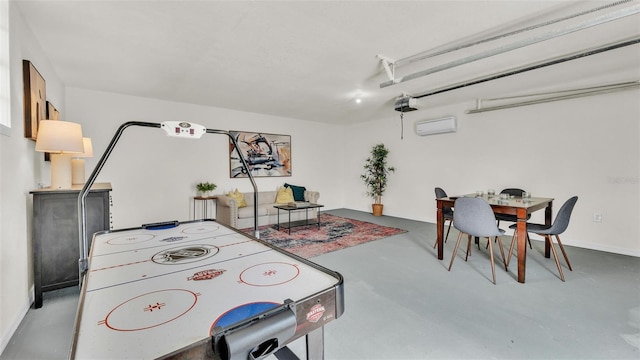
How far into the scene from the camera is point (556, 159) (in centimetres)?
399

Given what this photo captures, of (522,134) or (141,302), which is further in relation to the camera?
(522,134)

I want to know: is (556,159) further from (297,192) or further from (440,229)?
(297,192)

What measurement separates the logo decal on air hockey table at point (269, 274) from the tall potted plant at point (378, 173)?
17.0 feet

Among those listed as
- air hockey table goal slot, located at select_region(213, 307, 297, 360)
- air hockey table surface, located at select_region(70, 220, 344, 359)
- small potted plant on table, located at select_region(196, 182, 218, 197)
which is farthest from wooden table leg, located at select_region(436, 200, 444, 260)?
small potted plant on table, located at select_region(196, 182, 218, 197)

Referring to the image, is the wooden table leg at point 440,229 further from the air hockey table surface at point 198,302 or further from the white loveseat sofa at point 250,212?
the white loveseat sofa at point 250,212

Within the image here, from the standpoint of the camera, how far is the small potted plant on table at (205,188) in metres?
4.80

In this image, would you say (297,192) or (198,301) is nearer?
(198,301)

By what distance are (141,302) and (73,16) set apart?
2.54m

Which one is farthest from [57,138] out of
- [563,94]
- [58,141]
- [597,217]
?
[597,217]

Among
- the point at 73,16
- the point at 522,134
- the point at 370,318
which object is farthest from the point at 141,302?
the point at 522,134

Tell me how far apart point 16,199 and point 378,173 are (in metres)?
5.69

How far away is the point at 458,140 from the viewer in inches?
200

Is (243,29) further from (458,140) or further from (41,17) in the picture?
(458,140)

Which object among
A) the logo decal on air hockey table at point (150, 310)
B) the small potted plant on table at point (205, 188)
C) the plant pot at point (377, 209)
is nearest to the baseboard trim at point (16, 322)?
the logo decal on air hockey table at point (150, 310)
